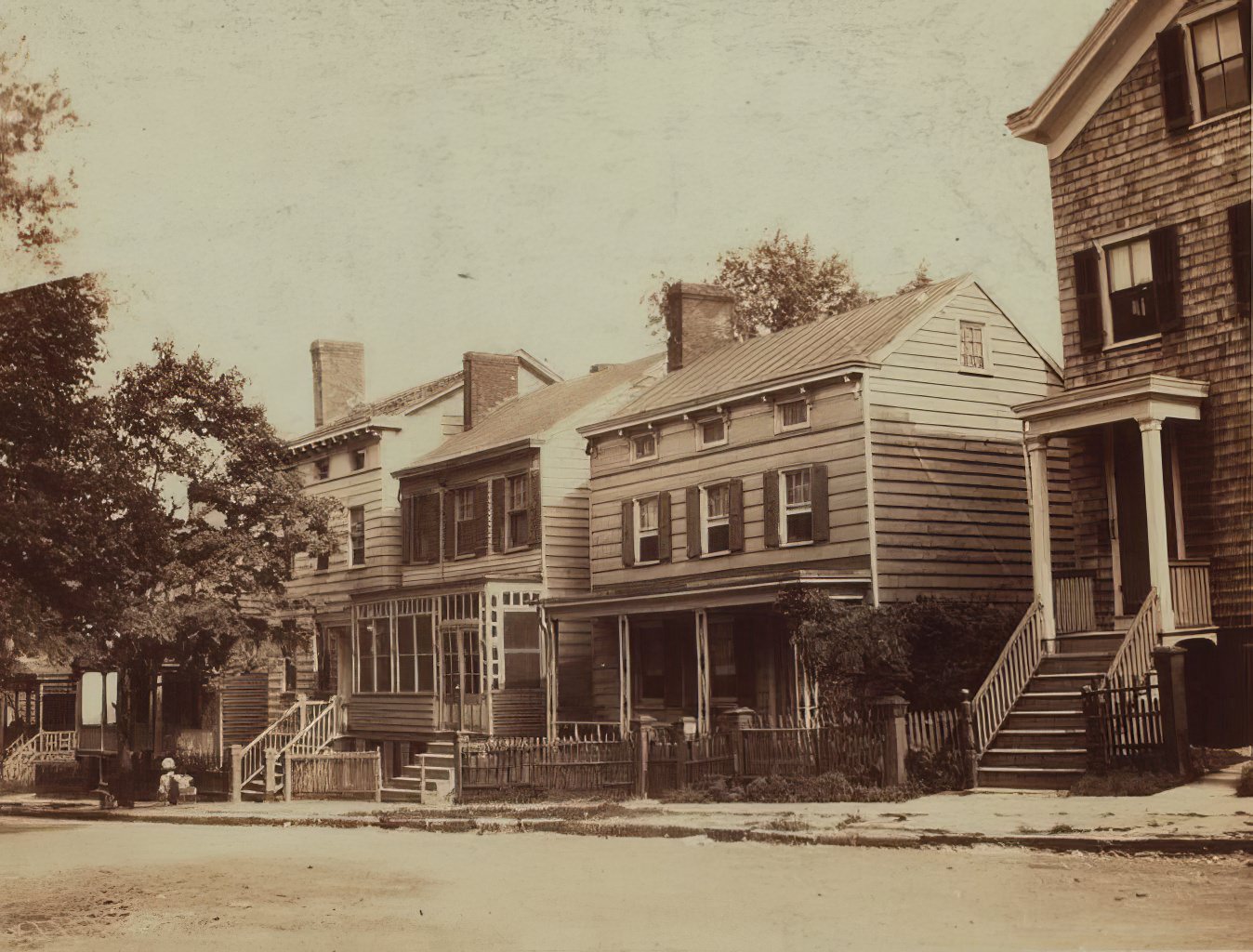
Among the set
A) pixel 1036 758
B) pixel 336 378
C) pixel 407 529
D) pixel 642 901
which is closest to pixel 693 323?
pixel 407 529

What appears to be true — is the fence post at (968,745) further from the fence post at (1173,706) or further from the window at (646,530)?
the window at (646,530)

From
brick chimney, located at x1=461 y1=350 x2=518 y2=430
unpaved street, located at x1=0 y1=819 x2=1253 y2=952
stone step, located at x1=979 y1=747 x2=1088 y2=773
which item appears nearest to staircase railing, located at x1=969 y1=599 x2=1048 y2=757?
stone step, located at x1=979 y1=747 x2=1088 y2=773

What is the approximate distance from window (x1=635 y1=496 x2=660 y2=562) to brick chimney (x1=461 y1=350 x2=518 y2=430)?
7.86 meters

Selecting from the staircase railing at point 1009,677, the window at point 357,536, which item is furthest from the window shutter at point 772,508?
the window at point 357,536

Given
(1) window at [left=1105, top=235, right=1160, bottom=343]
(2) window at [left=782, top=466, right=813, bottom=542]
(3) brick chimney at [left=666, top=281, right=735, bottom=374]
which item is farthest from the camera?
(3) brick chimney at [left=666, top=281, right=735, bottom=374]

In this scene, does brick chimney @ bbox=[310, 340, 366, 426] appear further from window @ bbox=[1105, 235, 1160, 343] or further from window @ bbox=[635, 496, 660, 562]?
window @ bbox=[1105, 235, 1160, 343]

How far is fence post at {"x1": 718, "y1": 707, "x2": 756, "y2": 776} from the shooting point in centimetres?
1912

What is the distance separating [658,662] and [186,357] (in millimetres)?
9793

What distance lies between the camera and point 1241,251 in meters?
16.0

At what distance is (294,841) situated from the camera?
57.7 ft

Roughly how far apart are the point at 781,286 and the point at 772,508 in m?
13.6

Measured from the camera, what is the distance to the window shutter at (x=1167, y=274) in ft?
56.1

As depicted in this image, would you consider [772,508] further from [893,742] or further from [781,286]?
[781,286]

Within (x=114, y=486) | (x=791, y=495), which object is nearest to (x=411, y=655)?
(x=114, y=486)
